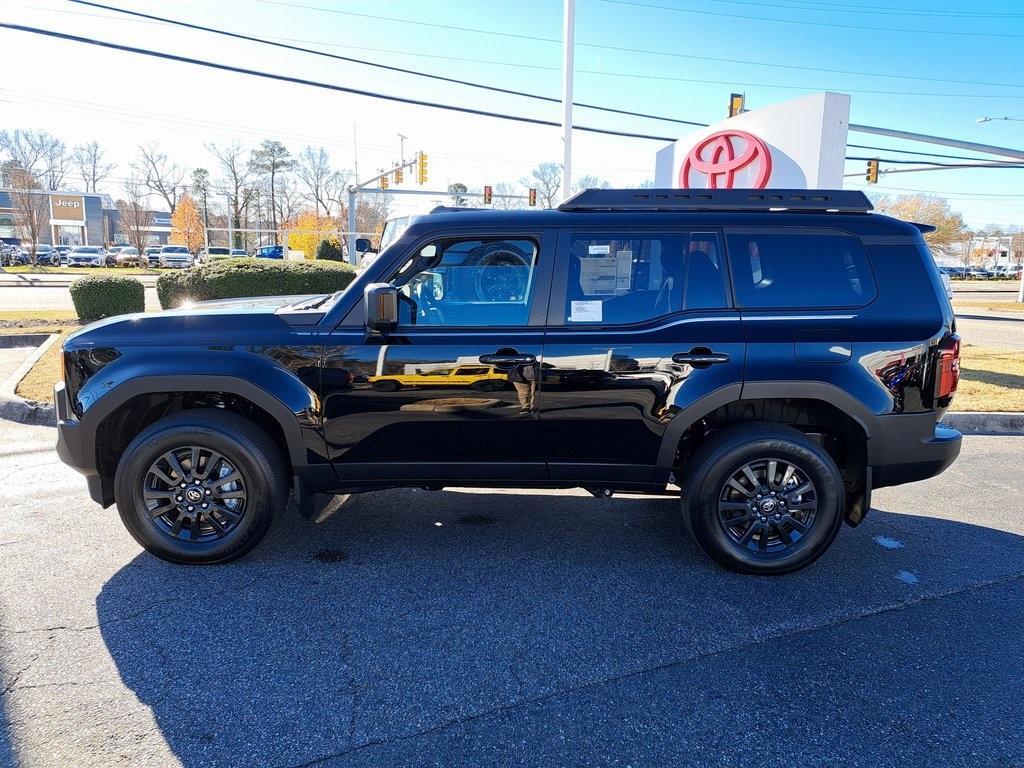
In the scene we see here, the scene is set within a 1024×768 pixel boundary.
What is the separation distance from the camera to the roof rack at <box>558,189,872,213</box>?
374 cm

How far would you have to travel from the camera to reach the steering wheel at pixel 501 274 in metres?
3.72

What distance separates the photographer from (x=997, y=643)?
10.3ft

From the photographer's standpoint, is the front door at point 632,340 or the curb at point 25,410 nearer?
the front door at point 632,340

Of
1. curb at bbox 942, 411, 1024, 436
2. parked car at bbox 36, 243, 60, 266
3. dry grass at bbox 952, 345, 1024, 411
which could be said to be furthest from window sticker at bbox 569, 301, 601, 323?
parked car at bbox 36, 243, 60, 266

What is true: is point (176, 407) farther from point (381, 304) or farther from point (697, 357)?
point (697, 357)

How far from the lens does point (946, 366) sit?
11.9 feet

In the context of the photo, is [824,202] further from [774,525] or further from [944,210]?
[944,210]

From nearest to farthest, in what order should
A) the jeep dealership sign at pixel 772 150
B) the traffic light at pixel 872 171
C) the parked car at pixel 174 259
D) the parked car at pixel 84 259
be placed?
the jeep dealership sign at pixel 772 150, the traffic light at pixel 872 171, the parked car at pixel 174 259, the parked car at pixel 84 259

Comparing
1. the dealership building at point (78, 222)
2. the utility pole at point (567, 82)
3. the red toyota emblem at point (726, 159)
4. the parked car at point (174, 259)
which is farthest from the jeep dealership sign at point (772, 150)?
the dealership building at point (78, 222)

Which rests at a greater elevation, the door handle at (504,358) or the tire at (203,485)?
the door handle at (504,358)

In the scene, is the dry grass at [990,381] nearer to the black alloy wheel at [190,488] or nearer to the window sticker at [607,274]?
the window sticker at [607,274]

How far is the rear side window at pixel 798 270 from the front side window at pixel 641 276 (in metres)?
0.14

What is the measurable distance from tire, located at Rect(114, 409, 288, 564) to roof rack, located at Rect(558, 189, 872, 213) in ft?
7.26

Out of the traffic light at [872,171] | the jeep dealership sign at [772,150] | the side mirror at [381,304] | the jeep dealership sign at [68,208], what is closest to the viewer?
the side mirror at [381,304]
